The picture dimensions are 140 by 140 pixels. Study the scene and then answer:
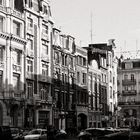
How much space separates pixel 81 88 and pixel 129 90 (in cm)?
4515

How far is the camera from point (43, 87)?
206 feet

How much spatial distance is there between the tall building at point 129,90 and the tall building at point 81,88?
39270 millimetres

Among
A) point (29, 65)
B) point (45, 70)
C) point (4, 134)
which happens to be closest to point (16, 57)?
point (29, 65)

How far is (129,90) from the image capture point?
11981 cm

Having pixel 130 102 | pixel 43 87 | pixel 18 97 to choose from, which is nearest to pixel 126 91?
pixel 130 102

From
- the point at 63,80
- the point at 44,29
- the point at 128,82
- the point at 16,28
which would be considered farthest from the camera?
the point at 128,82

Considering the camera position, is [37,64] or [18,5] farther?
[37,64]

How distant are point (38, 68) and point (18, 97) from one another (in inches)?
284

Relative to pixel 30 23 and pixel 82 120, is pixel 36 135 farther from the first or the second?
pixel 82 120

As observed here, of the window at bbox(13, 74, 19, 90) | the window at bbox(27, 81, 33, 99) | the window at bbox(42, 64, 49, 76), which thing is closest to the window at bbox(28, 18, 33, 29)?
the window at bbox(42, 64, 49, 76)

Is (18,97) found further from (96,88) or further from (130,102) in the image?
(130,102)

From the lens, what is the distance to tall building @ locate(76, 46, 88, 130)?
75.3 metres

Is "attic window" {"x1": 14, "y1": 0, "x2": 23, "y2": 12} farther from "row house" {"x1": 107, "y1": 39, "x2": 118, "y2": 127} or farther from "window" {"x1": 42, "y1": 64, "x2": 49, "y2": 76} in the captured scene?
"row house" {"x1": 107, "y1": 39, "x2": 118, "y2": 127}

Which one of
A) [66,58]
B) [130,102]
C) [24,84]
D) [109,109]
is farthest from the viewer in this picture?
[130,102]
